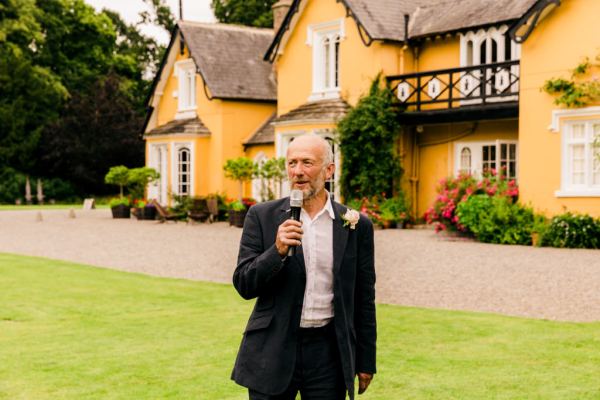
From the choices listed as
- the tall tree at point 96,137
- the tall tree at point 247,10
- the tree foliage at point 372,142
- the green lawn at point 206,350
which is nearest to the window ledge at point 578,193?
the tree foliage at point 372,142

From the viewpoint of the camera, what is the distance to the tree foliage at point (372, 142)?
2430 cm

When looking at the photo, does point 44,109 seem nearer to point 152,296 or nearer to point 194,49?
point 194,49

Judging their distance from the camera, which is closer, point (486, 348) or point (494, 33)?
point (486, 348)

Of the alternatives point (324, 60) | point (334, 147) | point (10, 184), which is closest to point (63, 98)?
point (10, 184)

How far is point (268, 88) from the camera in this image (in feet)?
104

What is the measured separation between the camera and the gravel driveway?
11.2 m

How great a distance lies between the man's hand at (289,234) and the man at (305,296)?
196 mm

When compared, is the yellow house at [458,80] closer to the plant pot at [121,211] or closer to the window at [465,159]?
the window at [465,159]

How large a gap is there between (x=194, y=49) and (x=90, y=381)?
82.1ft

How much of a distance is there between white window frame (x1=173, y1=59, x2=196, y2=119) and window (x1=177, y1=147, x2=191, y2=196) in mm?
1565

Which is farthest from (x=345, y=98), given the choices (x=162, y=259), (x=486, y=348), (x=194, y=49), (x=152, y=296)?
(x=486, y=348)

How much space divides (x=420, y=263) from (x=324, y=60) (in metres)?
13.5

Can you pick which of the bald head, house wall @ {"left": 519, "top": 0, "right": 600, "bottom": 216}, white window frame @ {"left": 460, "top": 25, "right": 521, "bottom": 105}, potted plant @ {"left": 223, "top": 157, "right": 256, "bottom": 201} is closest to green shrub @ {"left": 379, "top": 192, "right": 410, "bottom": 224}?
white window frame @ {"left": 460, "top": 25, "right": 521, "bottom": 105}

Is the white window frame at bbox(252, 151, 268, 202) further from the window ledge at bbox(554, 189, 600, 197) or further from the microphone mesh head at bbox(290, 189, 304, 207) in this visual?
the microphone mesh head at bbox(290, 189, 304, 207)
